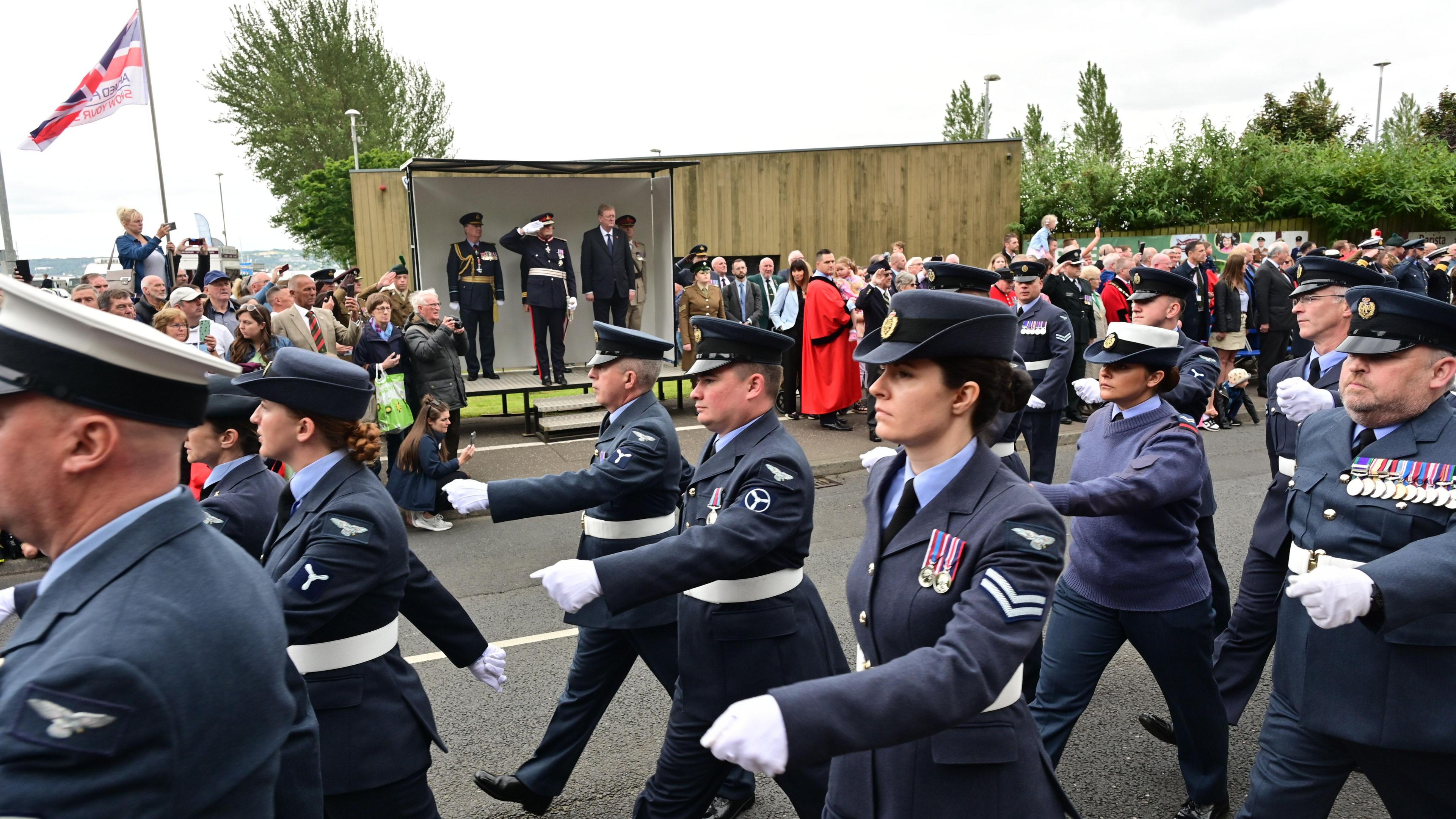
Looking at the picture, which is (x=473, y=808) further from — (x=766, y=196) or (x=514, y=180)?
(x=766, y=196)

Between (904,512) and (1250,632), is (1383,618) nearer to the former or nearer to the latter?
(904,512)

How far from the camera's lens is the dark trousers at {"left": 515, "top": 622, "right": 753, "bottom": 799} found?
12.7 feet

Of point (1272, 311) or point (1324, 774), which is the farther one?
point (1272, 311)

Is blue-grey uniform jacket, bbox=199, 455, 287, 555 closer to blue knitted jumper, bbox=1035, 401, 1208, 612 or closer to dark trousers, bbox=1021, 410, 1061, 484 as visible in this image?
blue knitted jumper, bbox=1035, 401, 1208, 612

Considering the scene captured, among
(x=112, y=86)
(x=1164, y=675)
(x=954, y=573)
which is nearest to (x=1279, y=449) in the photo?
(x=1164, y=675)

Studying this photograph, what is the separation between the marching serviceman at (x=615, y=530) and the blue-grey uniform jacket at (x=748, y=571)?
0.36 meters

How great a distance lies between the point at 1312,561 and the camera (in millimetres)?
3006

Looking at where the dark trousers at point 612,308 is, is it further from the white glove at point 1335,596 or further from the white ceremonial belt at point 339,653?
the white glove at point 1335,596

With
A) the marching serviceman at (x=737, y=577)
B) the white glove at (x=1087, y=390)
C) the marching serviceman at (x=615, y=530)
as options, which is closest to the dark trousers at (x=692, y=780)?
the marching serviceman at (x=737, y=577)

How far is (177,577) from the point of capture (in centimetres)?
158

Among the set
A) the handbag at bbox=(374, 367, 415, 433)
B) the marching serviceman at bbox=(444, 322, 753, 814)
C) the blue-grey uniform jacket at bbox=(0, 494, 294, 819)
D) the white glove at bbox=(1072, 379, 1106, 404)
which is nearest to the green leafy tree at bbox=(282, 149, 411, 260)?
the handbag at bbox=(374, 367, 415, 433)

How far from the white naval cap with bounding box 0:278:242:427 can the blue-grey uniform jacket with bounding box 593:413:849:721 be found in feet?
5.10

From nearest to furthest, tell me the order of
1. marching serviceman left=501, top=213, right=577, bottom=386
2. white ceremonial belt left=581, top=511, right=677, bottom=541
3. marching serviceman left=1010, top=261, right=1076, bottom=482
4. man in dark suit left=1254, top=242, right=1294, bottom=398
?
1. white ceremonial belt left=581, top=511, right=677, bottom=541
2. marching serviceman left=1010, top=261, right=1076, bottom=482
3. marching serviceman left=501, top=213, right=577, bottom=386
4. man in dark suit left=1254, top=242, right=1294, bottom=398

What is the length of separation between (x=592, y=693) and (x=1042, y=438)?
5251mm
